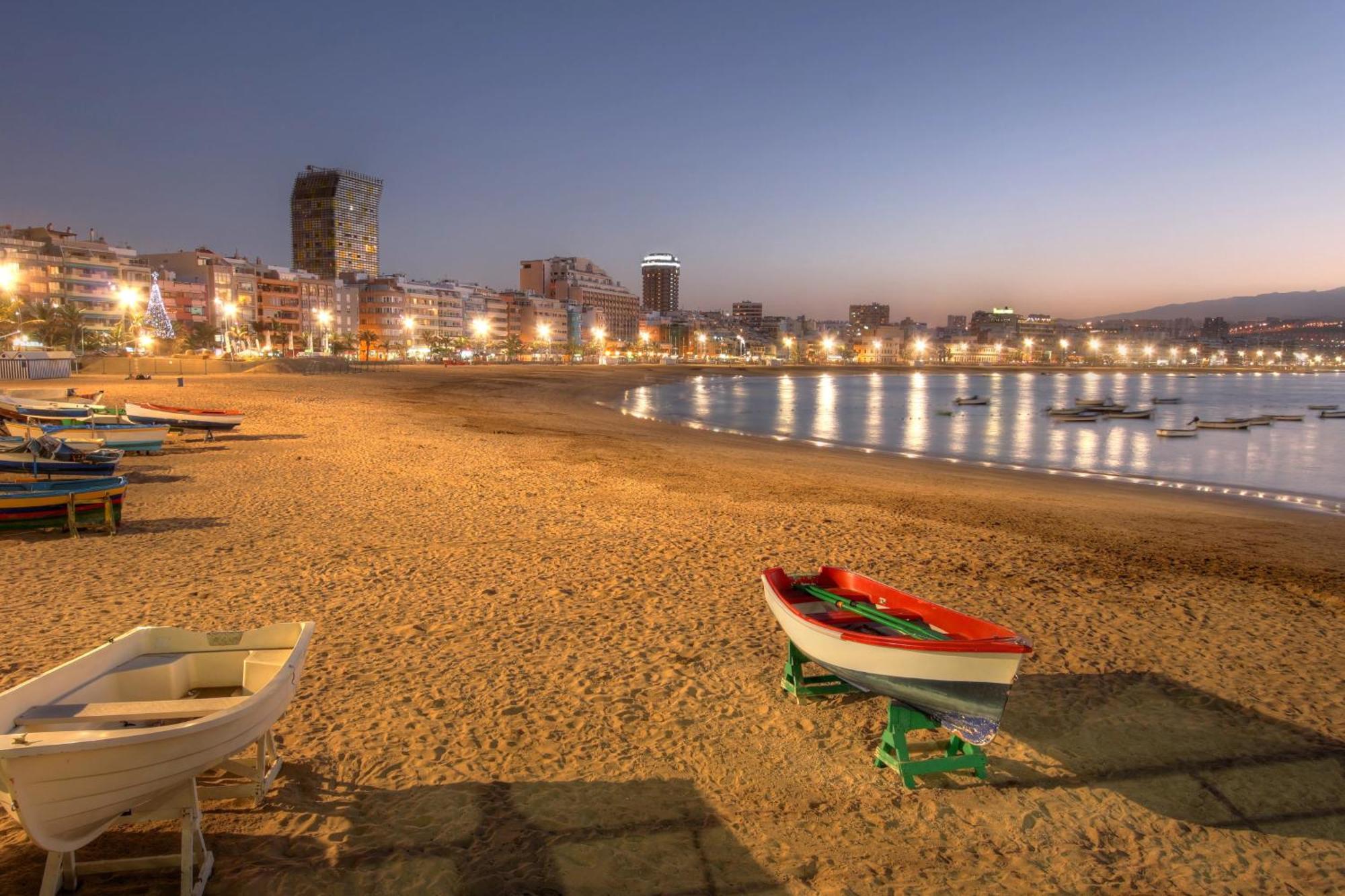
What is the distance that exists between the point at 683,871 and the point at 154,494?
14080 mm

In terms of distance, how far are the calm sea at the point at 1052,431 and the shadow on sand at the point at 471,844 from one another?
23853 millimetres

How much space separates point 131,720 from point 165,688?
2.50 ft

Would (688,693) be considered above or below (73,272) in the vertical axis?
below

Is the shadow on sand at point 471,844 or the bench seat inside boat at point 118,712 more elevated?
the bench seat inside boat at point 118,712


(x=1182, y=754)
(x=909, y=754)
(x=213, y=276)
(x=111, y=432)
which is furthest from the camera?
(x=213, y=276)

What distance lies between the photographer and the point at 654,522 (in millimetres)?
12617

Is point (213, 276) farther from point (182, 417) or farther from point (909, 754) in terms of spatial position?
point (909, 754)

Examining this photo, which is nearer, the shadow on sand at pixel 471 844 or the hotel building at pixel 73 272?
the shadow on sand at pixel 471 844

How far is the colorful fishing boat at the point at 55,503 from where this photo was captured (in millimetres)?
10383

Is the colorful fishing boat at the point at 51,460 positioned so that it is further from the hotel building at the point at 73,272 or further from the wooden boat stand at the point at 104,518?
the hotel building at the point at 73,272

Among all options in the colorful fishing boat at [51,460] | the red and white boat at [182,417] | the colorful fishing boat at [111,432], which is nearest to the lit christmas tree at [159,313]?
the red and white boat at [182,417]

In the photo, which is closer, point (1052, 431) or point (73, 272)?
point (1052, 431)

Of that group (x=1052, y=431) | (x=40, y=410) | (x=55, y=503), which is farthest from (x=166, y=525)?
(x=1052, y=431)

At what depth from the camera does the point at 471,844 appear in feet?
14.0
